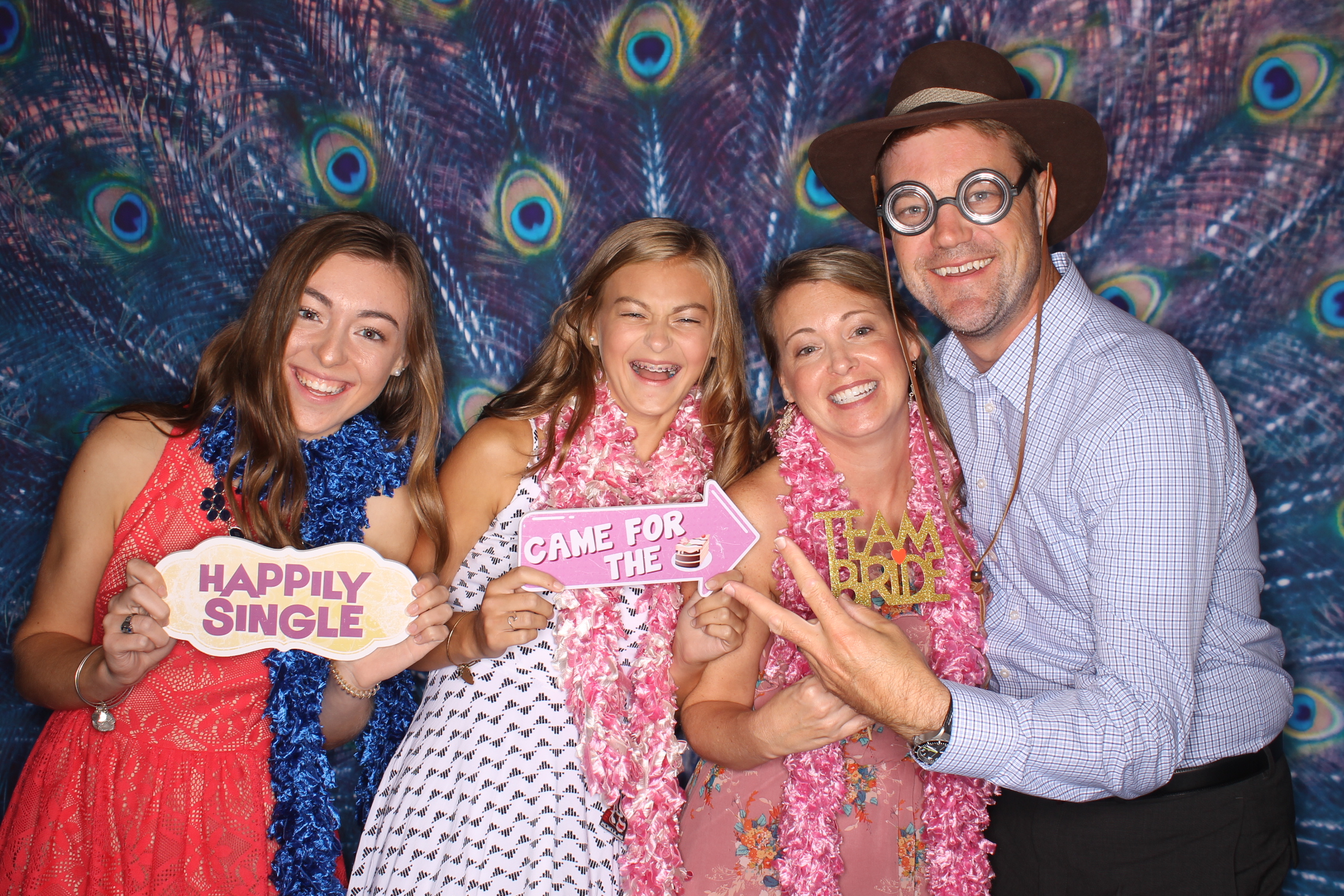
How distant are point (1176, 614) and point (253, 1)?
2.83 m

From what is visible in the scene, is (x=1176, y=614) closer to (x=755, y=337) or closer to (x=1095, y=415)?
(x=1095, y=415)

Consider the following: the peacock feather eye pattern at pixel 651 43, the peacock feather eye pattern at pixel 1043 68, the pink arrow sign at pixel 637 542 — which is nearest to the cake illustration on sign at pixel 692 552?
the pink arrow sign at pixel 637 542

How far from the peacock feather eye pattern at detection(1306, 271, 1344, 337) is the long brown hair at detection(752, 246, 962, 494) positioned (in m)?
1.07

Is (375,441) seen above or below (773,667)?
above

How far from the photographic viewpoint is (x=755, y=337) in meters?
2.65

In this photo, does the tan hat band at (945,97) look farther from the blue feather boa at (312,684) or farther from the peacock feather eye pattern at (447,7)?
the blue feather boa at (312,684)

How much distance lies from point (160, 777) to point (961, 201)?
2.17 m

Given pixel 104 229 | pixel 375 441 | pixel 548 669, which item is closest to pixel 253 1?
pixel 104 229

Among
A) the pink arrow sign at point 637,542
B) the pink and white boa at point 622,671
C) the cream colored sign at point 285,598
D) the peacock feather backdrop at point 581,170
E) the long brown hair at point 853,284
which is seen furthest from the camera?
the peacock feather backdrop at point 581,170

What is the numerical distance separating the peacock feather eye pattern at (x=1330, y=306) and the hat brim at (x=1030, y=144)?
2.38 feet

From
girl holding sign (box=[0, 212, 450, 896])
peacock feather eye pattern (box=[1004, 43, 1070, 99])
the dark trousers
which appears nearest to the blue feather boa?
girl holding sign (box=[0, 212, 450, 896])

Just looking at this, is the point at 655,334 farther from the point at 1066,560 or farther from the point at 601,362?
the point at 1066,560

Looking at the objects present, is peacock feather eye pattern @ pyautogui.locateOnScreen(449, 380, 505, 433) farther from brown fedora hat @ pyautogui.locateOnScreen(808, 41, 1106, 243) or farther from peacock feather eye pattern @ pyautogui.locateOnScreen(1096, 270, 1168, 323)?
peacock feather eye pattern @ pyautogui.locateOnScreen(1096, 270, 1168, 323)

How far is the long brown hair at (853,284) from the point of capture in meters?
2.20
